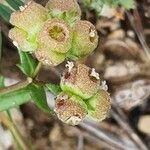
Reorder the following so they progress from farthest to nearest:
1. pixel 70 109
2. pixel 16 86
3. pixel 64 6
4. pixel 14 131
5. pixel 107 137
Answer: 1. pixel 107 137
2. pixel 14 131
3. pixel 16 86
4. pixel 64 6
5. pixel 70 109

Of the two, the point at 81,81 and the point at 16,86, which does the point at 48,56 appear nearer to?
the point at 81,81

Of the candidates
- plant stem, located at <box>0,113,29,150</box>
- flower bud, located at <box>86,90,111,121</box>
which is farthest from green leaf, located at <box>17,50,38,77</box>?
plant stem, located at <box>0,113,29,150</box>

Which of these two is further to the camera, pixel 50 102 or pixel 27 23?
pixel 50 102

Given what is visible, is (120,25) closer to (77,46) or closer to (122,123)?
(122,123)

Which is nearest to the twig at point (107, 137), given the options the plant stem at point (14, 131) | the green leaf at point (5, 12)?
the plant stem at point (14, 131)

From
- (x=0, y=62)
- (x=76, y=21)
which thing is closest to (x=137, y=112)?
(x=0, y=62)

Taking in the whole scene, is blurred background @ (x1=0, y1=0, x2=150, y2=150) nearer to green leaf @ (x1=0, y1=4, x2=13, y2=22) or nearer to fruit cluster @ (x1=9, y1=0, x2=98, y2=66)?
green leaf @ (x1=0, y1=4, x2=13, y2=22)

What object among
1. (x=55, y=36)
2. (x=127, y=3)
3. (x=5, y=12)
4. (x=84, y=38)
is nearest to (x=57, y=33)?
(x=55, y=36)
